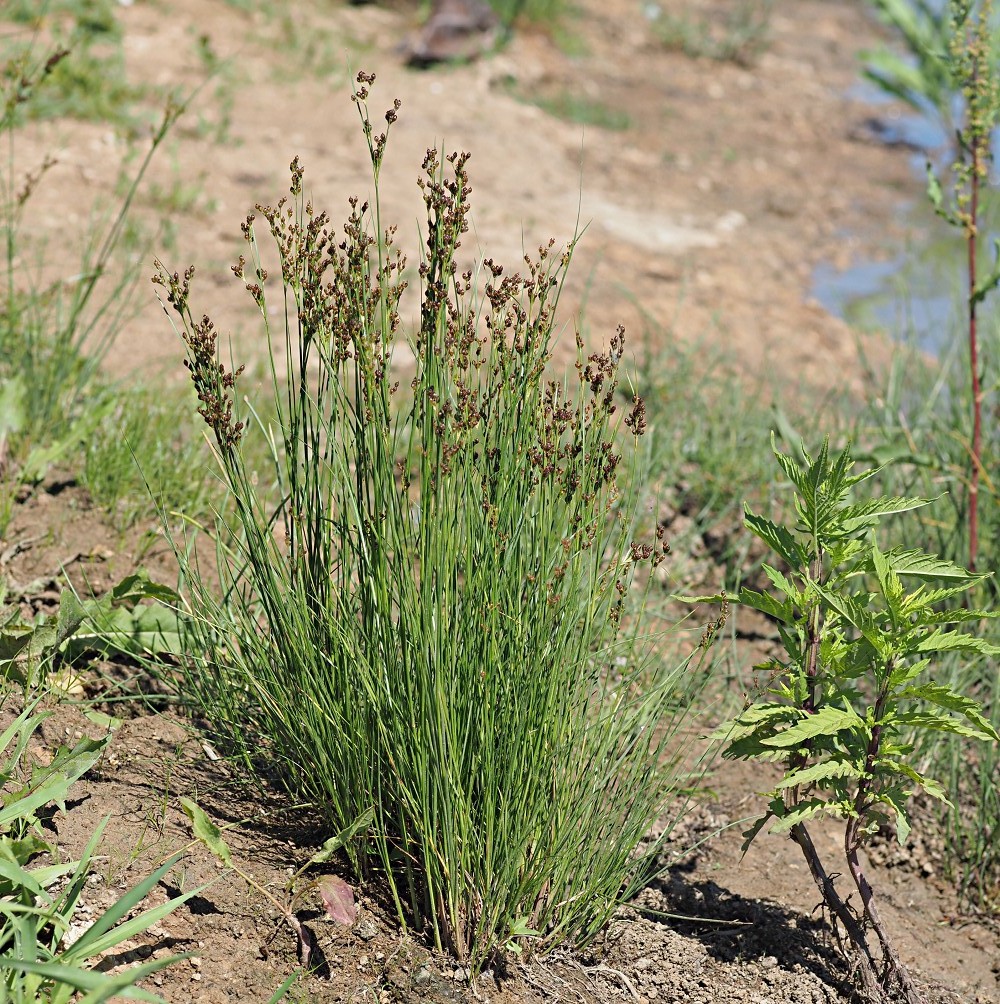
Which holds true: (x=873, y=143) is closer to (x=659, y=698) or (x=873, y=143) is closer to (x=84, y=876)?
(x=659, y=698)

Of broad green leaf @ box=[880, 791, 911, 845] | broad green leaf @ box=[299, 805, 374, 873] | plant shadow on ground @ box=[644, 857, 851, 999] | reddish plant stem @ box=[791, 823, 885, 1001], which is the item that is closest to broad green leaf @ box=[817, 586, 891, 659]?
broad green leaf @ box=[880, 791, 911, 845]

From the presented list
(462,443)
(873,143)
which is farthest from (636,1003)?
(873,143)

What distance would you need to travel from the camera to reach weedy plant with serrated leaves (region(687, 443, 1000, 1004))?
6.94 ft

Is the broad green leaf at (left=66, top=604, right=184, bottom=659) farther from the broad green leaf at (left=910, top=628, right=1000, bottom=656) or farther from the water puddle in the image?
the water puddle

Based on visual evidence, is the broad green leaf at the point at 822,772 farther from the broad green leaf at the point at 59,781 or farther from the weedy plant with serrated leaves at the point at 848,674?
the broad green leaf at the point at 59,781

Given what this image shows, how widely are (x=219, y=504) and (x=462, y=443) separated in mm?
1385

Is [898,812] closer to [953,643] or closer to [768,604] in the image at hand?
[953,643]

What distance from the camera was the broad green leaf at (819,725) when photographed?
2082mm

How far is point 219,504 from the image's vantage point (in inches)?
126

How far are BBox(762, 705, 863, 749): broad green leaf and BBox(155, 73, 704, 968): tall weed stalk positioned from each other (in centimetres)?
26

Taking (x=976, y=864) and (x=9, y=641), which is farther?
(x=976, y=864)

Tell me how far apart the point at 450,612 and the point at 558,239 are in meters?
4.39

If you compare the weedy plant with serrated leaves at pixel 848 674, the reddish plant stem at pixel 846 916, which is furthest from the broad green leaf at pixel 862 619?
the reddish plant stem at pixel 846 916

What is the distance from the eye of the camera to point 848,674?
7.13 feet
